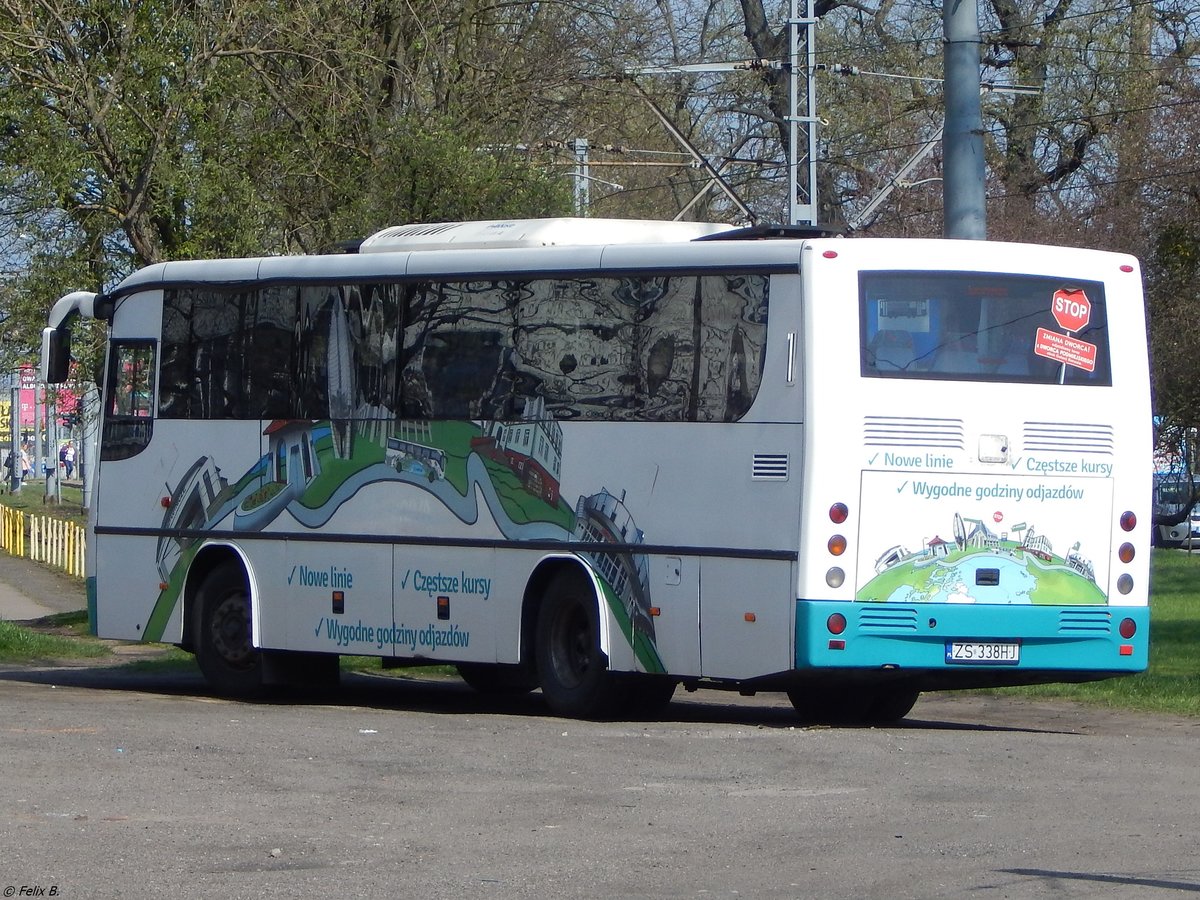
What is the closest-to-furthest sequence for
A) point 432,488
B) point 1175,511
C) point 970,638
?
point 970,638 → point 432,488 → point 1175,511

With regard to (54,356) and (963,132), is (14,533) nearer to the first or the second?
(54,356)

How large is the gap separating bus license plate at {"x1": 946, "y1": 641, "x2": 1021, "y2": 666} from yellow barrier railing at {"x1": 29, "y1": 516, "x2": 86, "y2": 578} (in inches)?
1136

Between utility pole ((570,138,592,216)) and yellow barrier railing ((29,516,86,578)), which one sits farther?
yellow barrier railing ((29,516,86,578))

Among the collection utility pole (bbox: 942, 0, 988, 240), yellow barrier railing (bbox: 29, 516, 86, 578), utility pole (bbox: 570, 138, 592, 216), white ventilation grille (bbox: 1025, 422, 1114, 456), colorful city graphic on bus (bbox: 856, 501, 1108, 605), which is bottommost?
yellow barrier railing (bbox: 29, 516, 86, 578)

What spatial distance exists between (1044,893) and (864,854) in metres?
1.01

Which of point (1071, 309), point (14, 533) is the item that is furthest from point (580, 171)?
point (14, 533)

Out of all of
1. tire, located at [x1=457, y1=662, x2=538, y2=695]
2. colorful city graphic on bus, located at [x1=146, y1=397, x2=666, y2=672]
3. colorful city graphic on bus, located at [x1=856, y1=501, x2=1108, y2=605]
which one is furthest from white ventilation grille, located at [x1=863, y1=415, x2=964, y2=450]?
tire, located at [x1=457, y1=662, x2=538, y2=695]

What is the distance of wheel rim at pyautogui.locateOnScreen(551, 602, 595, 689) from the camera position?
543 inches

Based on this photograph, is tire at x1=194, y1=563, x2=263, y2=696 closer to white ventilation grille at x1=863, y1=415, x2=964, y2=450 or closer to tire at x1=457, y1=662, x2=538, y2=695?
tire at x1=457, y1=662, x2=538, y2=695

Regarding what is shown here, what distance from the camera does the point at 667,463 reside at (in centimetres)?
1317

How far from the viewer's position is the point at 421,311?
14570 millimetres

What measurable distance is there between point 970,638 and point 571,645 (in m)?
2.67

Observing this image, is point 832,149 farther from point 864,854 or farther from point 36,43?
point 864,854

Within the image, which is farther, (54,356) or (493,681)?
(493,681)
